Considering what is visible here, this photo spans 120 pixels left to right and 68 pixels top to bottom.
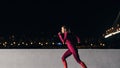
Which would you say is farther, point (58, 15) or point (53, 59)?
point (58, 15)

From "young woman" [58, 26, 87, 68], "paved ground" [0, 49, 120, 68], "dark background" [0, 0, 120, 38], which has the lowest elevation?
"paved ground" [0, 49, 120, 68]

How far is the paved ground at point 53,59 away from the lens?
479cm

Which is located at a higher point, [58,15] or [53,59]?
[58,15]

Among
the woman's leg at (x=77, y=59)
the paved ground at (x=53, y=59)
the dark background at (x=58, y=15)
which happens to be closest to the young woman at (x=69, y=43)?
the woman's leg at (x=77, y=59)

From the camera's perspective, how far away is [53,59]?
15.9 ft

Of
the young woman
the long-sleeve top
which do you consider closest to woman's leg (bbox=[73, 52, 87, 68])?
the young woman

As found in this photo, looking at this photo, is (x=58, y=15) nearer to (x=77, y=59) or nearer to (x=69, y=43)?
(x=69, y=43)

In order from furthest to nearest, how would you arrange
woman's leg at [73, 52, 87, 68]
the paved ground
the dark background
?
the dark background, the paved ground, woman's leg at [73, 52, 87, 68]

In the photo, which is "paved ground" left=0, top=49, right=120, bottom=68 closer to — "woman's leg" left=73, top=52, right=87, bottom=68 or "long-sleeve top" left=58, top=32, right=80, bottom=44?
"woman's leg" left=73, top=52, right=87, bottom=68

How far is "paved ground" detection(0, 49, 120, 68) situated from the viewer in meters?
4.79

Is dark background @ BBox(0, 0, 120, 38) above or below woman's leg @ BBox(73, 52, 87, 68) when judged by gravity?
above

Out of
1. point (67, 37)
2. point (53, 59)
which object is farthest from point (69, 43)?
point (53, 59)

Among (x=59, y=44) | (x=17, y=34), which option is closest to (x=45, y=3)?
(x=17, y=34)

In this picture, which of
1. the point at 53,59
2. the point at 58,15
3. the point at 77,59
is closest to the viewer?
the point at 77,59
